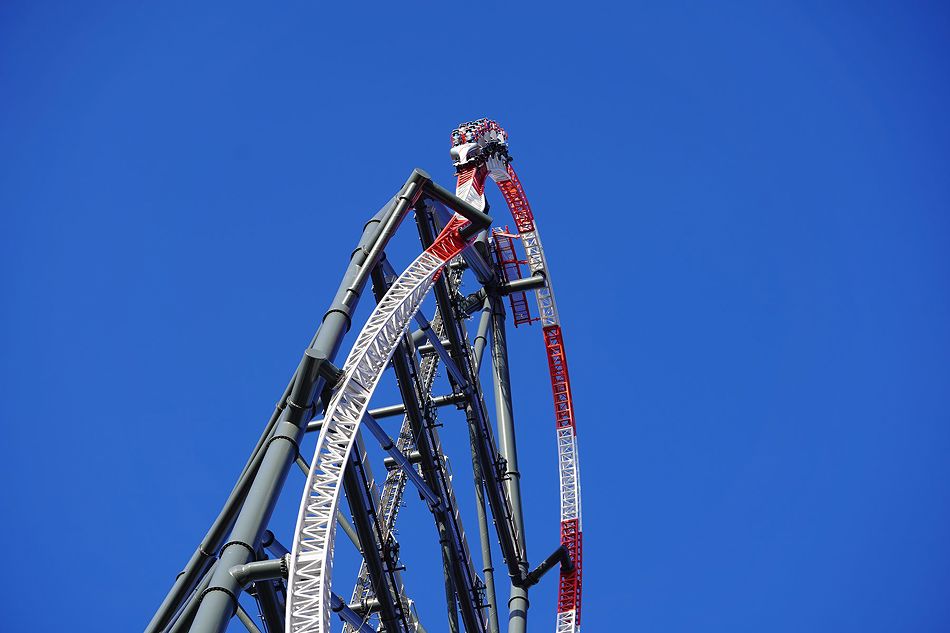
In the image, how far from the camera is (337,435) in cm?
2342

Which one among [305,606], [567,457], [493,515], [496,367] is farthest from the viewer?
[567,457]

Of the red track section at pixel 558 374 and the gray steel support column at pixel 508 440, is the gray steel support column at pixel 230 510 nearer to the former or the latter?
the gray steel support column at pixel 508 440

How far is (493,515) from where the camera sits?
1312 inches

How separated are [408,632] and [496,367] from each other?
37.9 feet

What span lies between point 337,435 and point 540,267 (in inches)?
741

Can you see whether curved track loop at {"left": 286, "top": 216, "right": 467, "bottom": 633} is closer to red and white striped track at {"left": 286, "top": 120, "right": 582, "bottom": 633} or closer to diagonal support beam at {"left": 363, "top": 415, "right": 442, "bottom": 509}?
red and white striped track at {"left": 286, "top": 120, "right": 582, "bottom": 633}

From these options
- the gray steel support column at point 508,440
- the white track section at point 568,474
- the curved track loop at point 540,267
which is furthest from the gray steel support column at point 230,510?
the white track section at point 568,474

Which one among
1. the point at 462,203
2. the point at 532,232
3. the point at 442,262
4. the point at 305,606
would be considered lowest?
the point at 305,606

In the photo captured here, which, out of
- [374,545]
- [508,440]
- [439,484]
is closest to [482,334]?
[508,440]

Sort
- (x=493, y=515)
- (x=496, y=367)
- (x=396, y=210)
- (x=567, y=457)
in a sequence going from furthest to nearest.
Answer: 1. (x=567, y=457)
2. (x=496, y=367)
3. (x=493, y=515)
4. (x=396, y=210)

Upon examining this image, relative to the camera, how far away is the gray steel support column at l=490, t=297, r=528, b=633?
107ft

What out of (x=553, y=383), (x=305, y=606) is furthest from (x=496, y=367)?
(x=305, y=606)

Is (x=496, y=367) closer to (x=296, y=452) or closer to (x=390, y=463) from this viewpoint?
(x=390, y=463)

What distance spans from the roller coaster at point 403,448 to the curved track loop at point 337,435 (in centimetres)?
3
